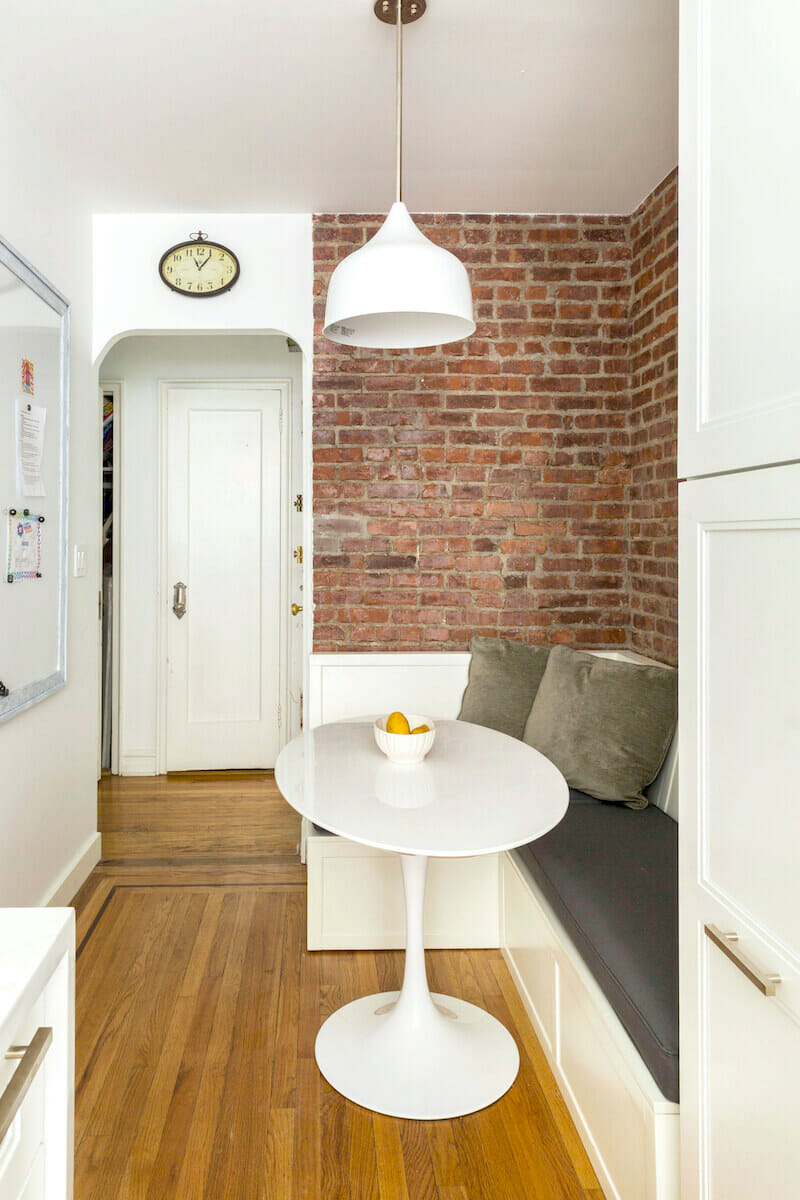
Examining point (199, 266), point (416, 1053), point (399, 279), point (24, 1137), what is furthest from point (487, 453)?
point (24, 1137)

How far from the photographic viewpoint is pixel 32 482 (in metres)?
2.65

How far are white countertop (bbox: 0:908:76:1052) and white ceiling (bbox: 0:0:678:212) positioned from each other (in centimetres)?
202

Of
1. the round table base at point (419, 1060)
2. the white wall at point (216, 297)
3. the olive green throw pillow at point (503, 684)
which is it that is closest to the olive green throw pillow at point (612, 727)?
the olive green throw pillow at point (503, 684)

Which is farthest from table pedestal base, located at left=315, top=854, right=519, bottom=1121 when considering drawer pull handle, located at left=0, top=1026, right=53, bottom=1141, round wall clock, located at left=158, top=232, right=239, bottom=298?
round wall clock, located at left=158, top=232, right=239, bottom=298

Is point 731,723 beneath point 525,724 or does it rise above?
above

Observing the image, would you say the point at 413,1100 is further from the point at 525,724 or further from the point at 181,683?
the point at 181,683

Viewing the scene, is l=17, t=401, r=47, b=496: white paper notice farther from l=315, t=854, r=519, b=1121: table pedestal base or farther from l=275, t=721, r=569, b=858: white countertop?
l=315, t=854, r=519, b=1121: table pedestal base

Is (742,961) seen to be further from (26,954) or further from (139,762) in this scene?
(139,762)

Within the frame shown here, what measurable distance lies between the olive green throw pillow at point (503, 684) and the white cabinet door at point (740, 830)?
5.50 ft

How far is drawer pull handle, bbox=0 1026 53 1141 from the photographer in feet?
2.78

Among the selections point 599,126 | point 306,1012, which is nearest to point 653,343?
point 599,126

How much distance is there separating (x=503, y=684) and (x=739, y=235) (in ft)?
6.97

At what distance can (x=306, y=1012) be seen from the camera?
2.40m

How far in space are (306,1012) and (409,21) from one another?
2571 millimetres
